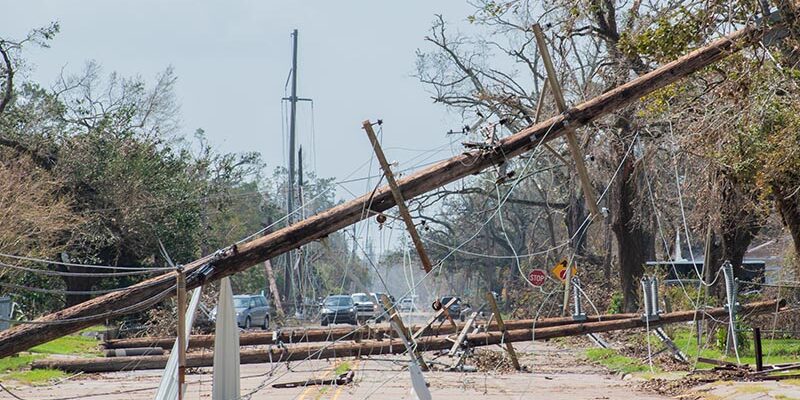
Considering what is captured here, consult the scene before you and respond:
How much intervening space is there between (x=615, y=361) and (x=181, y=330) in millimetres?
16714

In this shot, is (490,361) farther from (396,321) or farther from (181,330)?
(181,330)

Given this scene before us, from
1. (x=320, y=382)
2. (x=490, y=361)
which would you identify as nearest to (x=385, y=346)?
(x=320, y=382)

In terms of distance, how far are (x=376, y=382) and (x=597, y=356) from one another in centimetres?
942

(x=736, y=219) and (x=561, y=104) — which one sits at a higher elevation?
(x=561, y=104)

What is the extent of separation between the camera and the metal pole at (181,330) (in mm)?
13586

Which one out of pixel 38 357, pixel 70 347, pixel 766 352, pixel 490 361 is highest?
pixel 70 347

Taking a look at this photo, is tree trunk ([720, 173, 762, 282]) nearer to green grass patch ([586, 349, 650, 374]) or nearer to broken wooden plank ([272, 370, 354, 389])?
green grass patch ([586, 349, 650, 374])

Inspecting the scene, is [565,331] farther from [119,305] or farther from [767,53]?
[119,305]

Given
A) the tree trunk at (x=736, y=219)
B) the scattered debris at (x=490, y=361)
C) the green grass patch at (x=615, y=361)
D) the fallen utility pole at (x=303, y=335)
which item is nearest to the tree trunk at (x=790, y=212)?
the tree trunk at (x=736, y=219)

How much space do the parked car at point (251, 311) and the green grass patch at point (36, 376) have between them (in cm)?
1659

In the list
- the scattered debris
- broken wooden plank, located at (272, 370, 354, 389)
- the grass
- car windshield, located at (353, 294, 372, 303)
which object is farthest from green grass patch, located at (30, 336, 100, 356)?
car windshield, located at (353, 294, 372, 303)

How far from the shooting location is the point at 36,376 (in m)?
24.4

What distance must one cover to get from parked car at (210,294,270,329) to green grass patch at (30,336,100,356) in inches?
225

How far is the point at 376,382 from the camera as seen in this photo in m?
23.4
